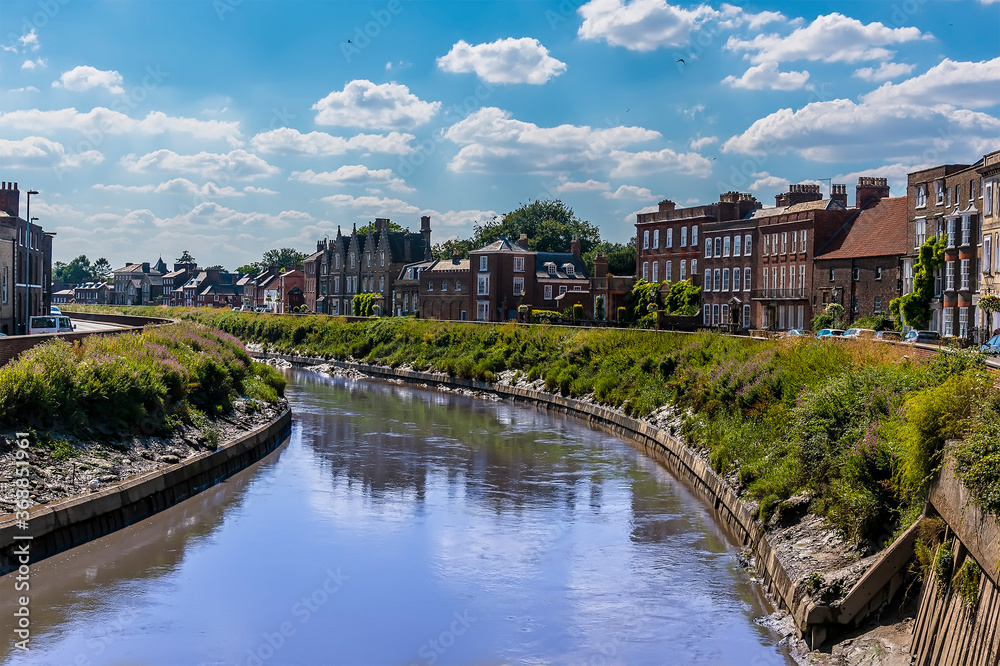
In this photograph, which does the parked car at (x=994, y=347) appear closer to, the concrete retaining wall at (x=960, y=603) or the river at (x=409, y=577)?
the river at (x=409, y=577)

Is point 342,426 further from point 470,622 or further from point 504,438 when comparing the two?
point 470,622

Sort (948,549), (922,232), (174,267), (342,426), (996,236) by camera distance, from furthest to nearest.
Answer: (174,267), (922,232), (996,236), (342,426), (948,549)

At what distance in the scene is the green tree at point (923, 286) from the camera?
184 ft

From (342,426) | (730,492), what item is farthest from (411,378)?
(730,492)

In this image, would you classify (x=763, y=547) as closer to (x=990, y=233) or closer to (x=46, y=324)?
(x=990, y=233)

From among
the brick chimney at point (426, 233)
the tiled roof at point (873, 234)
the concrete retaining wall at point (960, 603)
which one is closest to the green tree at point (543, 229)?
the brick chimney at point (426, 233)

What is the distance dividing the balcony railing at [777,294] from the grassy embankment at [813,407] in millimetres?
24203

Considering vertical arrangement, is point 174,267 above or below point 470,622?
above

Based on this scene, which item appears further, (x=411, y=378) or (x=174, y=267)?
(x=174, y=267)

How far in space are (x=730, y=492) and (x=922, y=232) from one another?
43.8 metres

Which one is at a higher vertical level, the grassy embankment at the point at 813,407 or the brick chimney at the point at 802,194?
the brick chimney at the point at 802,194

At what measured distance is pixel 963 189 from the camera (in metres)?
54.8

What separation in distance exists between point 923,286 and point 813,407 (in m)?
42.0

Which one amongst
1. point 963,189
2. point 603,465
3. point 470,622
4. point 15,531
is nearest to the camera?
point 470,622
